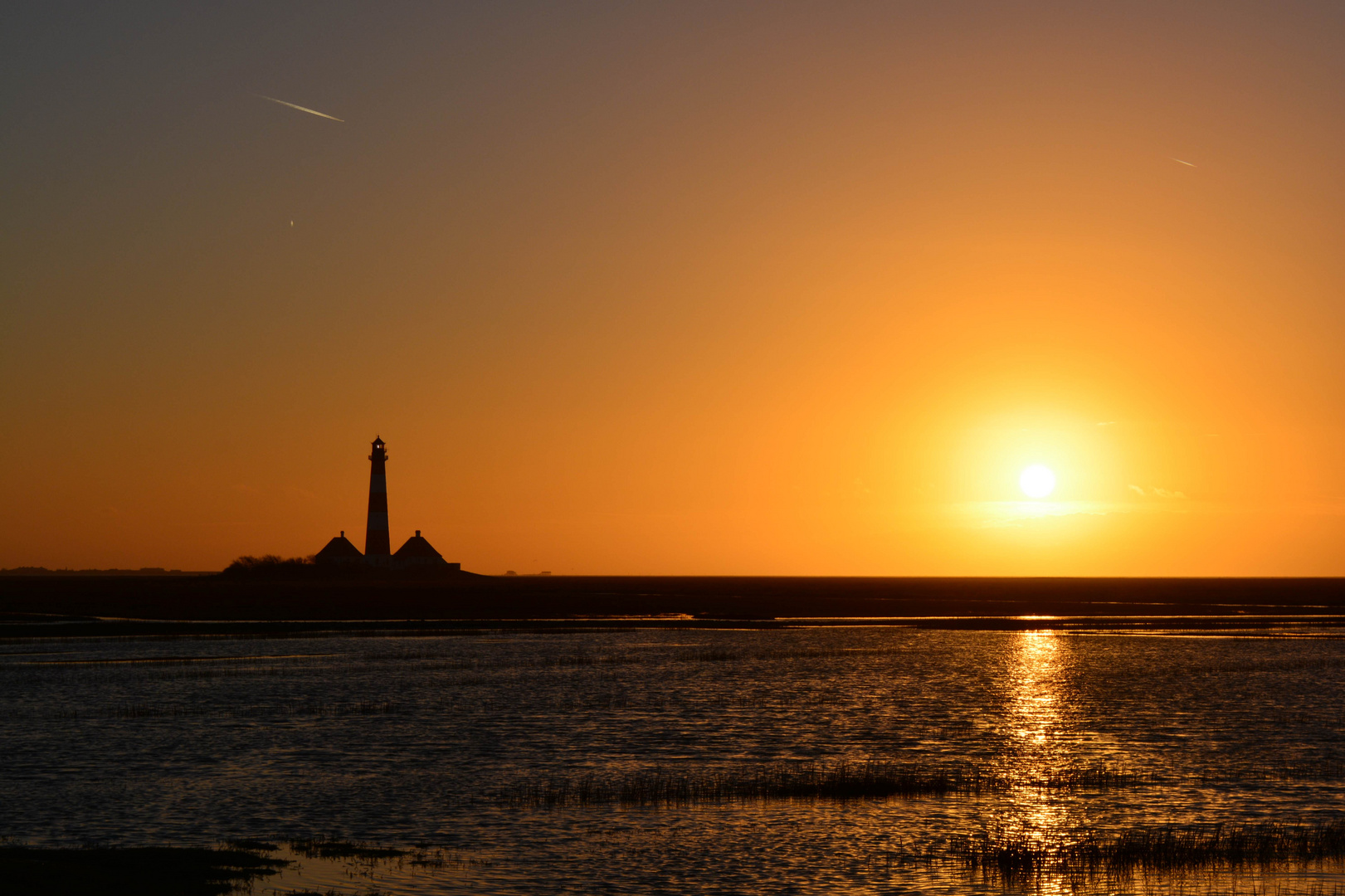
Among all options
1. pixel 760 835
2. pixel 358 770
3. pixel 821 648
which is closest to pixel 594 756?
pixel 358 770

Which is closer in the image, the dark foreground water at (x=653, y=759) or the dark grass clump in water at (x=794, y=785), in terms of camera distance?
the dark foreground water at (x=653, y=759)

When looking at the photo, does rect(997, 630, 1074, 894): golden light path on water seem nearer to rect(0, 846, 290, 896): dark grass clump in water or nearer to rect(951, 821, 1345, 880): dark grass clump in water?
rect(951, 821, 1345, 880): dark grass clump in water

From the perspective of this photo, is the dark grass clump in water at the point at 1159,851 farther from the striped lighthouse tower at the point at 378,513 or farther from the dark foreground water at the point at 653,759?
the striped lighthouse tower at the point at 378,513

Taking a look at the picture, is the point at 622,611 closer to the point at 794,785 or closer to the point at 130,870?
the point at 794,785

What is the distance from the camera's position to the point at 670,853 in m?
21.1

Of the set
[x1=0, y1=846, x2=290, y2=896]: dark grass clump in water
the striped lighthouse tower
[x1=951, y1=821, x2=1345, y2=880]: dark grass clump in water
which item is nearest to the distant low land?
the striped lighthouse tower

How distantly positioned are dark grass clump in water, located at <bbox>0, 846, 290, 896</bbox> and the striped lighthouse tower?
16123 cm

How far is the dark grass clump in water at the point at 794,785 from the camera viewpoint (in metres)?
25.9

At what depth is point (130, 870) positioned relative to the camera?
1881 cm

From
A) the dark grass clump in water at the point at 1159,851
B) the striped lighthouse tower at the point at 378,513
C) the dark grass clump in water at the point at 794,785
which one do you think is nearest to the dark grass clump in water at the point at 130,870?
the dark grass clump in water at the point at 794,785

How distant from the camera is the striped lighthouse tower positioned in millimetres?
178375

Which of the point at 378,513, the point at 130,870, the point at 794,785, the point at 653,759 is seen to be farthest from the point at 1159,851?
the point at 378,513

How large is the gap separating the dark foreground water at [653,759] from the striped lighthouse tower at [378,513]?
12024 centimetres

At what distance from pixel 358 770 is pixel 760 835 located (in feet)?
36.7
